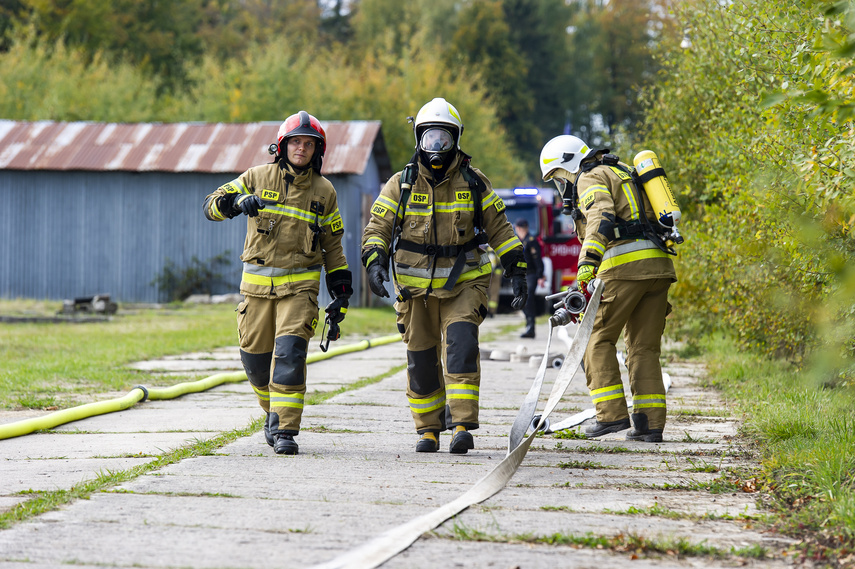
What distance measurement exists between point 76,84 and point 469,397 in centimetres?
3214

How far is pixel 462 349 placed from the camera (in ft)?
17.3

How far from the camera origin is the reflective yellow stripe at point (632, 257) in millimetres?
5797

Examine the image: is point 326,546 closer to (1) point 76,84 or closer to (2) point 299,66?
(2) point 299,66

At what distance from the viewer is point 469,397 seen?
5254 mm

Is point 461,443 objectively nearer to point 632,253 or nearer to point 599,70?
point 632,253

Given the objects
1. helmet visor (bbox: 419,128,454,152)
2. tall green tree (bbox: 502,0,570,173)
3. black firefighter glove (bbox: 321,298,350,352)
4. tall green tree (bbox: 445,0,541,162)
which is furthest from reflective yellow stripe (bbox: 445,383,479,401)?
tall green tree (bbox: 502,0,570,173)

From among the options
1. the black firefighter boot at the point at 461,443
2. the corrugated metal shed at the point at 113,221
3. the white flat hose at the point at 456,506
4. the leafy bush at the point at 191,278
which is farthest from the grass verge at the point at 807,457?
the leafy bush at the point at 191,278

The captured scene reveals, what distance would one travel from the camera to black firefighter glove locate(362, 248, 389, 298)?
211 inches

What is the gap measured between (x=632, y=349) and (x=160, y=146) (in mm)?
19570

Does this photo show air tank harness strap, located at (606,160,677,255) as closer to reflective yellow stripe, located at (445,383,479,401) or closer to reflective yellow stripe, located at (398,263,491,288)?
reflective yellow stripe, located at (398,263,491,288)

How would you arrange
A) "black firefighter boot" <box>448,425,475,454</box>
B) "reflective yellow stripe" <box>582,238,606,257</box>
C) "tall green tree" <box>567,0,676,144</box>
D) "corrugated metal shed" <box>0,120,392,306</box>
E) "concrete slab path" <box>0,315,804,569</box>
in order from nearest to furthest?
"concrete slab path" <box>0,315,804,569</box> < "black firefighter boot" <box>448,425,475,454</box> < "reflective yellow stripe" <box>582,238,606,257</box> < "corrugated metal shed" <box>0,120,392,306</box> < "tall green tree" <box>567,0,676,144</box>

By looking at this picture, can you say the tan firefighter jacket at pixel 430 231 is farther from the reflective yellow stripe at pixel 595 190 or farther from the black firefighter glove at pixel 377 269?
the reflective yellow stripe at pixel 595 190

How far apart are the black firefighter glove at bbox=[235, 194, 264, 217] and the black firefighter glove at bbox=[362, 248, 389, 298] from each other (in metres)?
0.67

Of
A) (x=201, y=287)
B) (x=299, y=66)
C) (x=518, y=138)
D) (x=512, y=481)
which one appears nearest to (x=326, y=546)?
(x=512, y=481)
